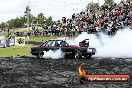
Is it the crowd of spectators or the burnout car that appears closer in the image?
the burnout car

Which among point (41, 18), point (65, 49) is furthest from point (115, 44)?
point (41, 18)

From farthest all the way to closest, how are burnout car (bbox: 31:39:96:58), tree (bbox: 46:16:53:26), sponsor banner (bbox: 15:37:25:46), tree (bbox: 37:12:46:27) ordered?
tree (bbox: 37:12:46:27), tree (bbox: 46:16:53:26), sponsor banner (bbox: 15:37:25:46), burnout car (bbox: 31:39:96:58)

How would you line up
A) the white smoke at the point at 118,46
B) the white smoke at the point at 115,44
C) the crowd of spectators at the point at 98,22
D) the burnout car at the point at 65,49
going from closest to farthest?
the burnout car at the point at 65,49 → the white smoke at the point at 118,46 → the white smoke at the point at 115,44 → the crowd of spectators at the point at 98,22

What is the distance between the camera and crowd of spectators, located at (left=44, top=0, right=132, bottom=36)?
131 ft

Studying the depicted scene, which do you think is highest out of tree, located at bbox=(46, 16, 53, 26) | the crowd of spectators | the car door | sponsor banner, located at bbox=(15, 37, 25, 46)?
tree, located at bbox=(46, 16, 53, 26)

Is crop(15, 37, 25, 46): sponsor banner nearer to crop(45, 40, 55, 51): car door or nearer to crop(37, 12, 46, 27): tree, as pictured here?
crop(45, 40, 55, 51): car door

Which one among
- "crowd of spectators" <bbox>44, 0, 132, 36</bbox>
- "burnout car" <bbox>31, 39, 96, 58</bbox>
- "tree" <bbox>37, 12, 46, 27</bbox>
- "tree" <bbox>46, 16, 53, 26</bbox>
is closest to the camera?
"burnout car" <bbox>31, 39, 96, 58</bbox>

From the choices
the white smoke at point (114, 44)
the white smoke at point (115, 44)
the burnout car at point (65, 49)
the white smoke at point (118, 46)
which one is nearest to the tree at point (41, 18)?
the white smoke at point (114, 44)

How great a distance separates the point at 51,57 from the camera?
27.9 metres

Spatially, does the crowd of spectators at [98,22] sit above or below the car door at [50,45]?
above

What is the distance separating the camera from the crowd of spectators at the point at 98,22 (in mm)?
39906

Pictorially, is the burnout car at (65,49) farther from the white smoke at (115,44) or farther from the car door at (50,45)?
the white smoke at (115,44)

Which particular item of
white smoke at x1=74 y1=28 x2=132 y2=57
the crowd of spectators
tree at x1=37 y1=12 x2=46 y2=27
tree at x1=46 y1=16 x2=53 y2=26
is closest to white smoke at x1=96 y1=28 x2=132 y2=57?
white smoke at x1=74 y1=28 x2=132 y2=57

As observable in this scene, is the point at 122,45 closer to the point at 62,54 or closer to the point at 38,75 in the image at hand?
the point at 62,54
